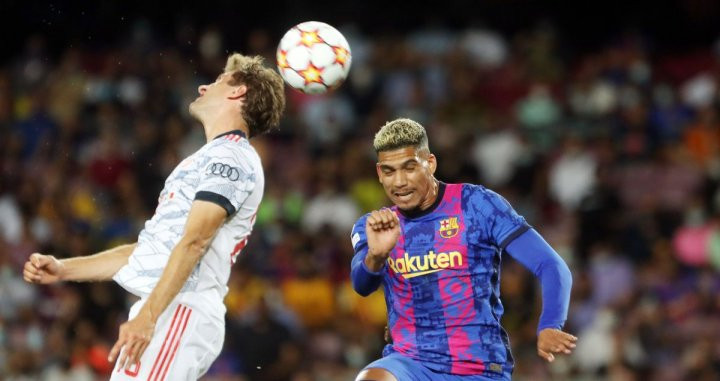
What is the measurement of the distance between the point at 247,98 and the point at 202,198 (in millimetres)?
848

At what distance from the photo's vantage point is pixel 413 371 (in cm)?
566

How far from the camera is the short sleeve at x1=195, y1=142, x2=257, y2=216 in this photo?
545 centimetres

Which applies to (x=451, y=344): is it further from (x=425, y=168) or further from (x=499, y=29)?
(x=499, y=29)

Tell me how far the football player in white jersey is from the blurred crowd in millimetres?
5192

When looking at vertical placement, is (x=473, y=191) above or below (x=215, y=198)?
above

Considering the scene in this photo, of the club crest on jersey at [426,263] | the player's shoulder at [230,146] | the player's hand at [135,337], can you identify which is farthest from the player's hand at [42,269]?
the club crest on jersey at [426,263]

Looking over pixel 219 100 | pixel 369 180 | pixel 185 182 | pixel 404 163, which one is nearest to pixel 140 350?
pixel 185 182

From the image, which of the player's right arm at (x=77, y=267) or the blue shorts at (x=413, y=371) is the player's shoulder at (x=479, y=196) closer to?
the blue shorts at (x=413, y=371)

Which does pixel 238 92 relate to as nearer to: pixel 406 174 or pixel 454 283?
pixel 406 174

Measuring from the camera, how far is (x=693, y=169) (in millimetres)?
12539

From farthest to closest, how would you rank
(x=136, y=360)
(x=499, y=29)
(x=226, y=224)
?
(x=499, y=29)
(x=226, y=224)
(x=136, y=360)

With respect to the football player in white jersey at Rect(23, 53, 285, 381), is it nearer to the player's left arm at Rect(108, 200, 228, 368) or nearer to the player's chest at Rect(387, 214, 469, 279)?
the player's left arm at Rect(108, 200, 228, 368)

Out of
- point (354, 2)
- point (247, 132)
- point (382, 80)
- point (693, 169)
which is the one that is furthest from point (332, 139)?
point (247, 132)

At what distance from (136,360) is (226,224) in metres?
0.89
